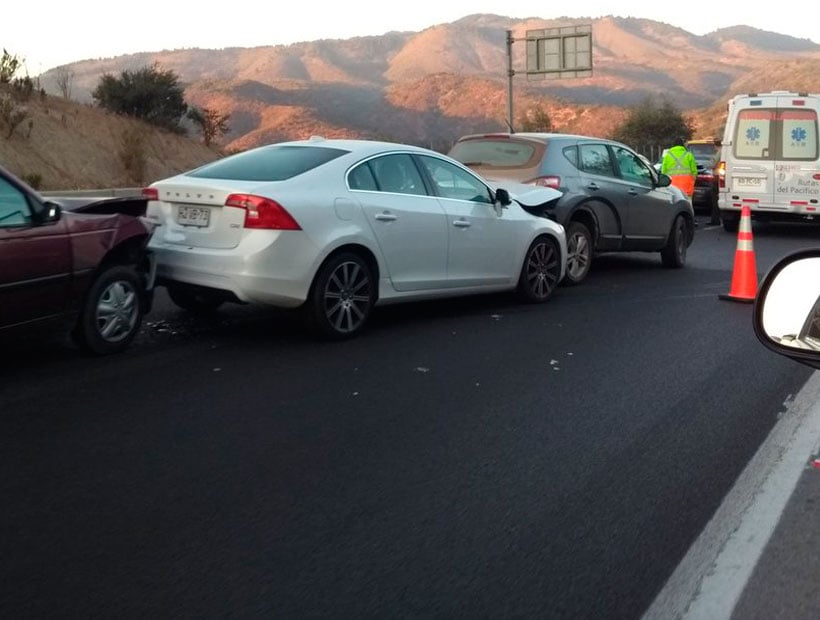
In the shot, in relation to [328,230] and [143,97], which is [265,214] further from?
[143,97]

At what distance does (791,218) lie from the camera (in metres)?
18.0

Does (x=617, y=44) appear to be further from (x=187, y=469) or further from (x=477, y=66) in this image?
(x=187, y=469)

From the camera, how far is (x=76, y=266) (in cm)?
674

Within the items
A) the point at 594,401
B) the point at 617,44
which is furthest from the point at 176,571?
the point at 617,44

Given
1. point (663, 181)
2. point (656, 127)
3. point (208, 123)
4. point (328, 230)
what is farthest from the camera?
point (656, 127)

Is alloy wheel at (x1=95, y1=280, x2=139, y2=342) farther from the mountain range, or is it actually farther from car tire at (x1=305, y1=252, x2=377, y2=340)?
the mountain range

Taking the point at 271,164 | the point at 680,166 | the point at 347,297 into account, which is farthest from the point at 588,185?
the point at 680,166

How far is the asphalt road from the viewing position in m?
3.56

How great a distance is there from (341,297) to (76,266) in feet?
6.70

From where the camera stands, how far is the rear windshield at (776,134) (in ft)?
55.5

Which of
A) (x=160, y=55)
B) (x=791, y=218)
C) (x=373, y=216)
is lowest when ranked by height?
(x=791, y=218)

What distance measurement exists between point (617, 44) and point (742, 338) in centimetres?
19412

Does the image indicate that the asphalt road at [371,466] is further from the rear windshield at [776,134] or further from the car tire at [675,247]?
the rear windshield at [776,134]

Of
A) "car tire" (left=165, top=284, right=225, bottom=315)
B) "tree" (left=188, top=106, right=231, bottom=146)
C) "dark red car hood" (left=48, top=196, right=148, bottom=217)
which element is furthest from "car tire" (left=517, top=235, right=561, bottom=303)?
"tree" (left=188, top=106, right=231, bottom=146)
